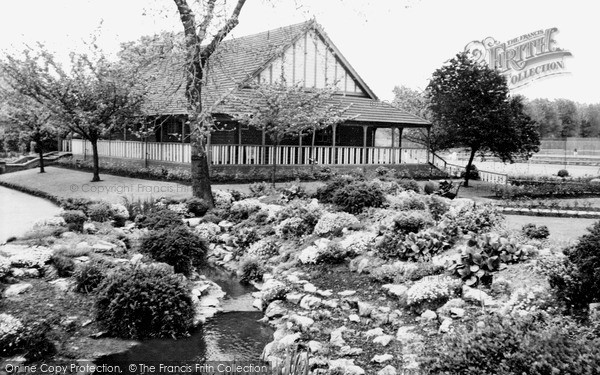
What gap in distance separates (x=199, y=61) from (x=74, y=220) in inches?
240

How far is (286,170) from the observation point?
26.6 meters

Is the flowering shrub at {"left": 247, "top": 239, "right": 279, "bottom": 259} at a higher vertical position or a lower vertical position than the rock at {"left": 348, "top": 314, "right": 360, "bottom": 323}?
higher

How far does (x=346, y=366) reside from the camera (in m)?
7.04

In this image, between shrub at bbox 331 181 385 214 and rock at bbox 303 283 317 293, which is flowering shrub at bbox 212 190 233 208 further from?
rock at bbox 303 283 317 293

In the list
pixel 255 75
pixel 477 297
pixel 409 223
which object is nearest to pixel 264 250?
pixel 409 223

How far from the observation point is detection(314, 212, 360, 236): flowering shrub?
13.1 meters

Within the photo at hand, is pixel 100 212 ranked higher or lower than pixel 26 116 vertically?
lower

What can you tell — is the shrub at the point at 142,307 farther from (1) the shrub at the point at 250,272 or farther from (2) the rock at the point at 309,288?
(1) the shrub at the point at 250,272

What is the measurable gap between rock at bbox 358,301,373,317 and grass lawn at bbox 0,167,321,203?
10.7m

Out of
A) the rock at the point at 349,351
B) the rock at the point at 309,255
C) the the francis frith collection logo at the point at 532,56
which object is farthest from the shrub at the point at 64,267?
the the francis frith collection logo at the point at 532,56

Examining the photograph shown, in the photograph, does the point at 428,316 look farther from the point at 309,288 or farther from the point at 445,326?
the point at 309,288

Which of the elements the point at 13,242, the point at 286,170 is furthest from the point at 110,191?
the point at 13,242

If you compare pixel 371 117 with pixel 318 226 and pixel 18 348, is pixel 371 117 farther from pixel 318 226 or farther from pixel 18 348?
pixel 18 348

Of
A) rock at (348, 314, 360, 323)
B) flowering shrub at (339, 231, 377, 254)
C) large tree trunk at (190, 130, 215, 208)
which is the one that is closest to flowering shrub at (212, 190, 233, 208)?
large tree trunk at (190, 130, 215, 208)
